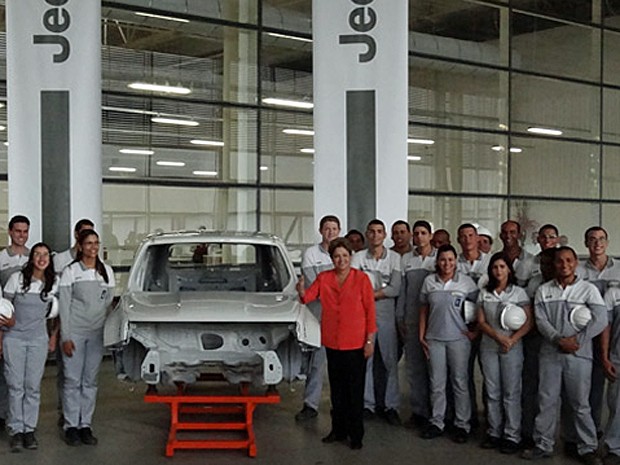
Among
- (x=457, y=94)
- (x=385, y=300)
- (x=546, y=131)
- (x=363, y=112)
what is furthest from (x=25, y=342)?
(x=546, y=131)

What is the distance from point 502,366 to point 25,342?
3386 millimetres

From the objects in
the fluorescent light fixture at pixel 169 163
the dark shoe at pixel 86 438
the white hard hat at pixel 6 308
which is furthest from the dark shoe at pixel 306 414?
the fluorescent light fixture at pixel 169 163

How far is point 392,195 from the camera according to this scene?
866 centimetres

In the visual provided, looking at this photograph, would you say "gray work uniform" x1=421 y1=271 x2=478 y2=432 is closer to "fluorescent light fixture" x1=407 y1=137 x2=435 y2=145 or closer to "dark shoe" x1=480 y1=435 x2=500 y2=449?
"dark shoe" x1=480 y1=435 x2=500 y2=449

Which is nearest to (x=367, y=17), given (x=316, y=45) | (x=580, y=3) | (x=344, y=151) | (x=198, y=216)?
(x=316, y=45)

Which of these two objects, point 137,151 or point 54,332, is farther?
point 137,151

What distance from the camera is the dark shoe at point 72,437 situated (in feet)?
20.1

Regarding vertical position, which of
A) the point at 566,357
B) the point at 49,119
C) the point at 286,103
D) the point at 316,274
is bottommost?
the point at 566,357

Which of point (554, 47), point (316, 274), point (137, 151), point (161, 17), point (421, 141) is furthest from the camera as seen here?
point (554, 47)

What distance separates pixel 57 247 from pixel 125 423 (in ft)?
7.12

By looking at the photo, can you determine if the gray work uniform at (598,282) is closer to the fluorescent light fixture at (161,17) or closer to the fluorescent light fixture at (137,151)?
the fluorescent light fixture at (137,151)

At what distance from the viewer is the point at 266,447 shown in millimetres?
6207

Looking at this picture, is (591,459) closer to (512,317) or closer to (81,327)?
(512,317)

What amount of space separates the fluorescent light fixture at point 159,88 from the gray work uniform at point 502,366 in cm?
628
